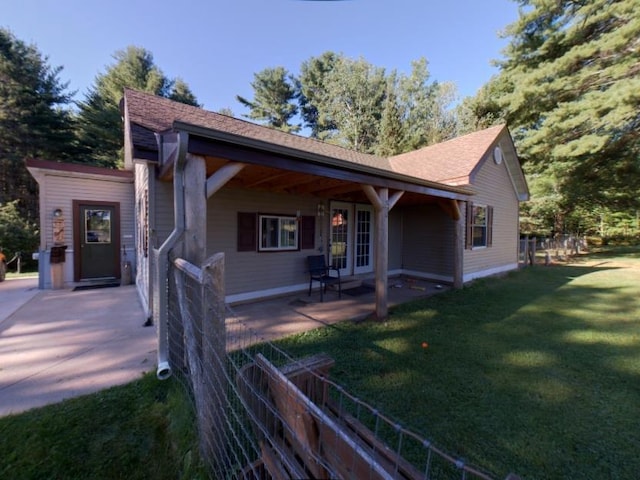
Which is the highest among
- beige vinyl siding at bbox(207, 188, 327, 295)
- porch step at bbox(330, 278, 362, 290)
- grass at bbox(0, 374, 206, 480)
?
beige vinyl siding at bbox(207, 188, 327, 295)

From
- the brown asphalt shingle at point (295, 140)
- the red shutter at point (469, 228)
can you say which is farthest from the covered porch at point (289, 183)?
the red shutter at point (469, 228)

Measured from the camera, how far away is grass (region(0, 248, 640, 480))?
1958mm

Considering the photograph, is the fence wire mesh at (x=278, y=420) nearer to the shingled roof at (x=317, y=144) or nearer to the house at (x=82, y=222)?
the shingled roof at (x=317, y=144)

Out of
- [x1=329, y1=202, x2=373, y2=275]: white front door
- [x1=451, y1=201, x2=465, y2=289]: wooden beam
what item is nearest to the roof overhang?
[x1=451, y1=201, x2=465, y2=289]: wooden beam

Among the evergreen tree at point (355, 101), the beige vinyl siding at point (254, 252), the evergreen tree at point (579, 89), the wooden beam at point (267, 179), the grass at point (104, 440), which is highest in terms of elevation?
the evergreen tree at point (355, 101)

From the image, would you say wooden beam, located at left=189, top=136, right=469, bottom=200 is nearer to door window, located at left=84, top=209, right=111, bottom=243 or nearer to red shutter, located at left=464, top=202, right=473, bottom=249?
red shutter, located at left=464, top=202, right=473, bottom=249

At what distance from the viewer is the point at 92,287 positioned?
262 inches

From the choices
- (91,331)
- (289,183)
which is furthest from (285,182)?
(91,331)

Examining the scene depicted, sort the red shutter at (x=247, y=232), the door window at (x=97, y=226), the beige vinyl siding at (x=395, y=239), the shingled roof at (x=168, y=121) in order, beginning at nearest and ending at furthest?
the shingled roof at (x=168, y=121) → the red shutter at (x=247, y=232) → the door window at (x=97, y=226) → the beige vinyl siding at (x=395, y=239)

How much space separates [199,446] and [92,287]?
6.66m

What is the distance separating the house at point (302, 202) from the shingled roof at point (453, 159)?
0.05 m

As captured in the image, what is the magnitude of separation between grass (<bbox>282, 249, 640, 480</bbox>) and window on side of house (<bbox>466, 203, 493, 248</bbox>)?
2679 millimetres

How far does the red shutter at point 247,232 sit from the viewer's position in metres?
5.53

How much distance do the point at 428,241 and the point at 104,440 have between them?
798 centimetres
